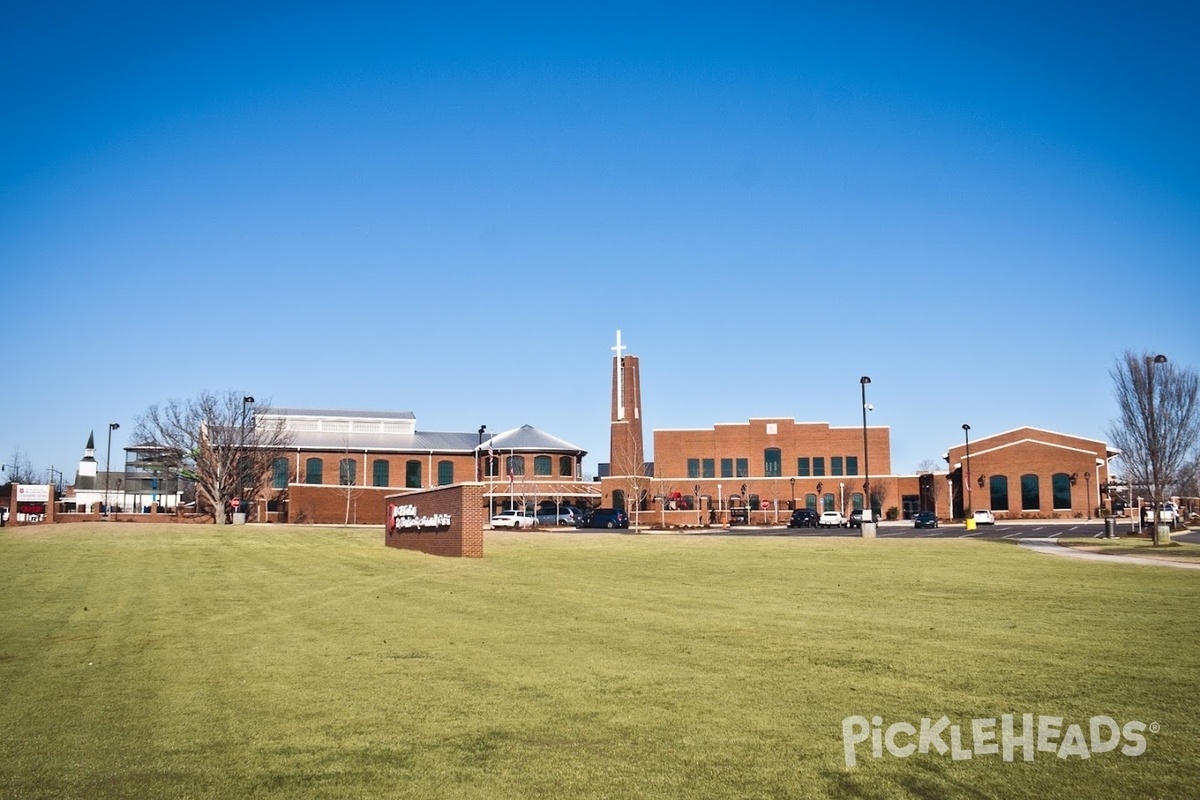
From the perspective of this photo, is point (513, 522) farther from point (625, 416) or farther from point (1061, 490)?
point (1061, 490)

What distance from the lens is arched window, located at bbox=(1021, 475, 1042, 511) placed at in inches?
3369

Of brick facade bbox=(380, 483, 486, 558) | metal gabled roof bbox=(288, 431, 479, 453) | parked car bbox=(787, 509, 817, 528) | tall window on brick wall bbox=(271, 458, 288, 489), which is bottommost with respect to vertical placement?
parked car bbox=(787, 509, 817, 528)

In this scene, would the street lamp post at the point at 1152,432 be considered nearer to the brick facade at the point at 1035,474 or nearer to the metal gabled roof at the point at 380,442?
the brick facade at the point at 1035,474

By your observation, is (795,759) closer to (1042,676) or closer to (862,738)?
(862,738)

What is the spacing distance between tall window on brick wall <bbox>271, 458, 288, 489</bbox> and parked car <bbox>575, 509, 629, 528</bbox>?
999 inches

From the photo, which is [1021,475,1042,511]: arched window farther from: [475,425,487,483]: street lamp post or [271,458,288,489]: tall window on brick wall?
[271,458,288,489]: tall window on brick wall

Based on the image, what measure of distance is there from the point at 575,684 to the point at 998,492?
277ft

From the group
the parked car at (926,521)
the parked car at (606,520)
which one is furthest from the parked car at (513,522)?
the parked car at (926,521)

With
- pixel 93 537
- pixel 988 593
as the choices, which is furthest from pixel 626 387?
pixel 988 593

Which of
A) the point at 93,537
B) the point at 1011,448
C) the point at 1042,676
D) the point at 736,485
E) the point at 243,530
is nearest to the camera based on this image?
the point at 1042,676

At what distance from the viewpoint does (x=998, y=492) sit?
86.8 meters

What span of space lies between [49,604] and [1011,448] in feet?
269

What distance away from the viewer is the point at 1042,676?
32.9ft

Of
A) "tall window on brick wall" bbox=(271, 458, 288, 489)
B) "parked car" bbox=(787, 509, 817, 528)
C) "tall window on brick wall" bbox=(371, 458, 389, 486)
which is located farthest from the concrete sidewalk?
"tall window on brick wall" bbox=(271, 458, 288, 489)
